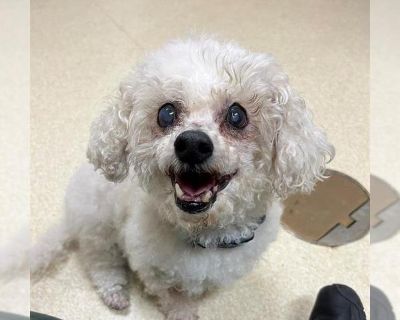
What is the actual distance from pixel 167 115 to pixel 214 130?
0.09 meters

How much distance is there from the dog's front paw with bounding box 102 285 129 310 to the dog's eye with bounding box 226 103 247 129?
60cm

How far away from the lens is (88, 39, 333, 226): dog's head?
2.66 feet

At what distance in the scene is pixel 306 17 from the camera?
1910 millimetres

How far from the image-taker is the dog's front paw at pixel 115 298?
1229mm

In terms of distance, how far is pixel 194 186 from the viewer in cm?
84

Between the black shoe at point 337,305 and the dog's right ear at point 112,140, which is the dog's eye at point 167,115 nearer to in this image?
the dog's right ear at point 112,140

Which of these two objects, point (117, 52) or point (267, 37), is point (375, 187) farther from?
point (117, 52)

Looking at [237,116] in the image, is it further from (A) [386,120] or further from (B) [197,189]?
(A) [386,120]

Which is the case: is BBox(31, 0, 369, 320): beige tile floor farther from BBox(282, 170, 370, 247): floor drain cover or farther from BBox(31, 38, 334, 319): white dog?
BBox(31, 38, 334, 319): white dog

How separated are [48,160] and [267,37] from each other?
2.92 ft

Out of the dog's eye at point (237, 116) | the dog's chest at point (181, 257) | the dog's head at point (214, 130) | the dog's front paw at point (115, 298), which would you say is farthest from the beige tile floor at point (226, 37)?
the dog's eye at point (237, 116)

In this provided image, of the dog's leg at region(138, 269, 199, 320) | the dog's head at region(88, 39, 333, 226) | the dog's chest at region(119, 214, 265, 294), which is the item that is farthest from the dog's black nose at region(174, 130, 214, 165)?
the dog's leg at region(138, 269, 199, 320)

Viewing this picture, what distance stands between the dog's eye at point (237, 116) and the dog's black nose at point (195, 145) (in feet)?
0.22

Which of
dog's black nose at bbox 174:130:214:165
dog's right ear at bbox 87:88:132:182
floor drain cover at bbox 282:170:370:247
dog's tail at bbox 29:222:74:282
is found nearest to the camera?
dog's black nose at bbox 174:130:214:165
